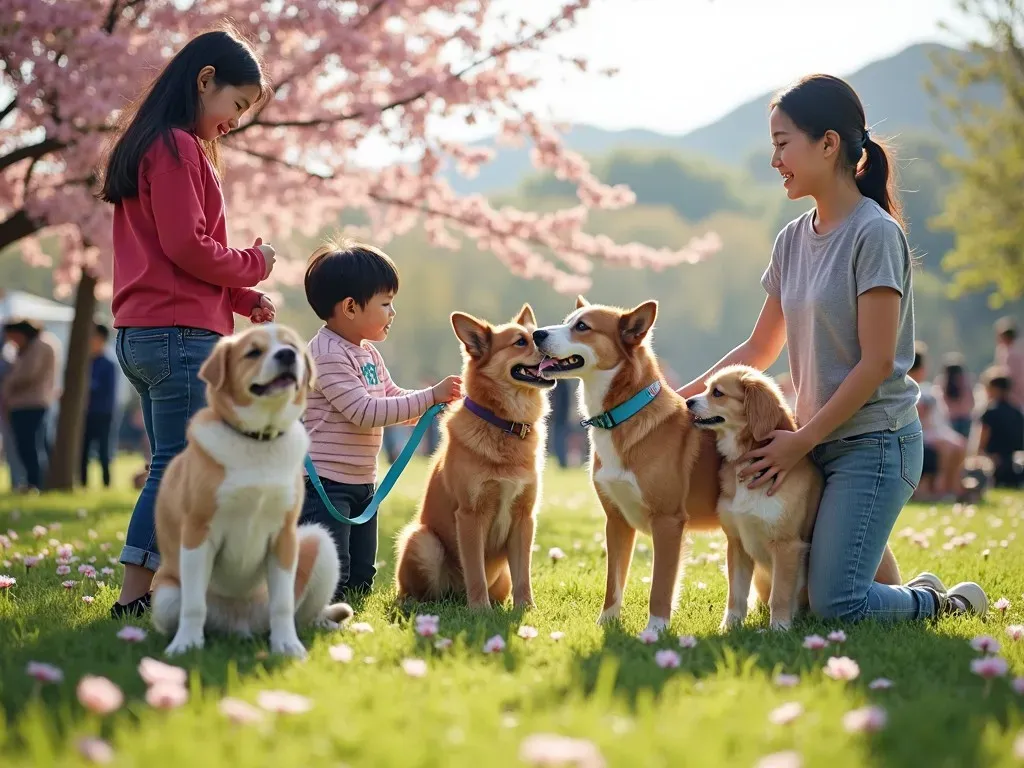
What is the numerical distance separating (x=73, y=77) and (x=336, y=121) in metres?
2.67

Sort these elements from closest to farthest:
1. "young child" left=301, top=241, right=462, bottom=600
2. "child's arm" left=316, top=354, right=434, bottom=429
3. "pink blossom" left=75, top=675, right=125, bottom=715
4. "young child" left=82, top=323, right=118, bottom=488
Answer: "pink blossom" left=75, top=675, right=125, bottom=715 < "child's arm" left=316, top=354, right=434, bottom=429 < "young child" left=301, top=241, right=462, bottom=600 < "young child" left=82, top=323, right=118, bottom=488

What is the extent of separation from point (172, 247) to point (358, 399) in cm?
126

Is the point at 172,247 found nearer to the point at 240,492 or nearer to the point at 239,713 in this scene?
the point at 240,492

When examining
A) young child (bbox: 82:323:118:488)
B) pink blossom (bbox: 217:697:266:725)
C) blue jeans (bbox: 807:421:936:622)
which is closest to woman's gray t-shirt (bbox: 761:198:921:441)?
blue jeans (bbox: 807:421:936:622)

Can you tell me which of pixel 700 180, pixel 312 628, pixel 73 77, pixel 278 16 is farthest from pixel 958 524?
pixel 700 180

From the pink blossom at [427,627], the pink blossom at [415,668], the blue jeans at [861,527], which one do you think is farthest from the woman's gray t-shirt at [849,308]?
the pink blossom at [415,668]

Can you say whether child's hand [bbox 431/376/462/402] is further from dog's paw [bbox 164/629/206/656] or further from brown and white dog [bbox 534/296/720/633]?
dog's paw [bbox 164/629/206/656]

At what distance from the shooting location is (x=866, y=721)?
8.03 feet

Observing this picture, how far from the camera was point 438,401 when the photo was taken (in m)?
4.86

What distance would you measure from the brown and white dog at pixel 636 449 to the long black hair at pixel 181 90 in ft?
5.92

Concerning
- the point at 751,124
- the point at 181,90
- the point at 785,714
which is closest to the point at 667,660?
the point at 785,714

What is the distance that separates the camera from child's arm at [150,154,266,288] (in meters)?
4.09

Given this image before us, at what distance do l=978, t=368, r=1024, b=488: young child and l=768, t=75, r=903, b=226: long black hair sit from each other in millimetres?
10620

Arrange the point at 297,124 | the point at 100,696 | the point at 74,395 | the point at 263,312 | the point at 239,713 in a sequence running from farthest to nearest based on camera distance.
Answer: the point at 74,395, the point at 297,124, the point at 263,312, the point at 239,713, the point at 100,696
